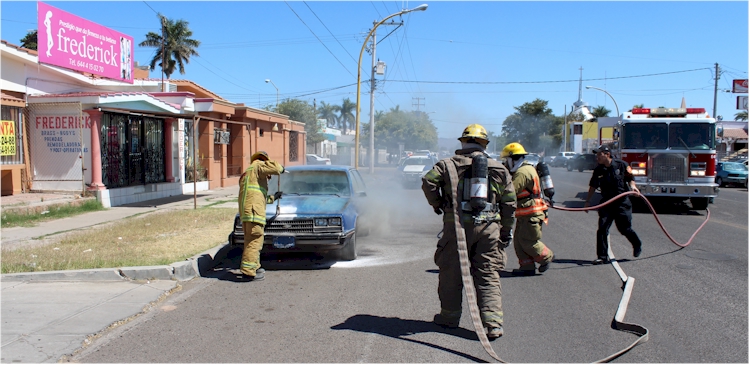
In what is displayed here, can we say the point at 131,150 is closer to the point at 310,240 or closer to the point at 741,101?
the point at 310,240

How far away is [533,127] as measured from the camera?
75.2m

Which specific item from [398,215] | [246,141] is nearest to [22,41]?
[246,141]

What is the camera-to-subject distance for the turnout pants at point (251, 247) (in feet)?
23.4

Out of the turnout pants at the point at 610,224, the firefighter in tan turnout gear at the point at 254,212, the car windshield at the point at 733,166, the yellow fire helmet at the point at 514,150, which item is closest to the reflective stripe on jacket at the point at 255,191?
the firefighter in tan turnout gear at the point at 254,212

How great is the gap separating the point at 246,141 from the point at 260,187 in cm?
A: 1662

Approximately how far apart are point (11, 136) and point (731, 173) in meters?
27.7

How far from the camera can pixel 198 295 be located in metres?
6.52

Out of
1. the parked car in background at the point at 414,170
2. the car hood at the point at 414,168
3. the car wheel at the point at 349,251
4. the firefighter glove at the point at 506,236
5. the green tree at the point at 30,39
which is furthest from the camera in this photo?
the green tree at the point at 30,39

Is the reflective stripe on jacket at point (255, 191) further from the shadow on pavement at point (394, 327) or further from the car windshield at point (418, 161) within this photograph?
the car windshield at point (418, 161)

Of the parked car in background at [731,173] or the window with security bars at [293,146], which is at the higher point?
the window with security bars at [293,146]

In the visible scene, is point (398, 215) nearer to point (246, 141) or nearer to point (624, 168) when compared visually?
point (624, 168)

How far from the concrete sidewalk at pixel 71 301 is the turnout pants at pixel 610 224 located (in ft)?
17.7

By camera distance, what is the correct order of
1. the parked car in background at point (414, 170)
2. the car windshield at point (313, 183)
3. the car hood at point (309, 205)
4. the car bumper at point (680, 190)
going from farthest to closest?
1. the parked car in background at point (414, 170)
2. the car bumper at point (680, 190)
3. the car windshield at point (313, 183)
4. the car hood at point (309, 205)

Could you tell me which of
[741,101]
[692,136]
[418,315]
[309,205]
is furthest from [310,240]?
[741,101]
